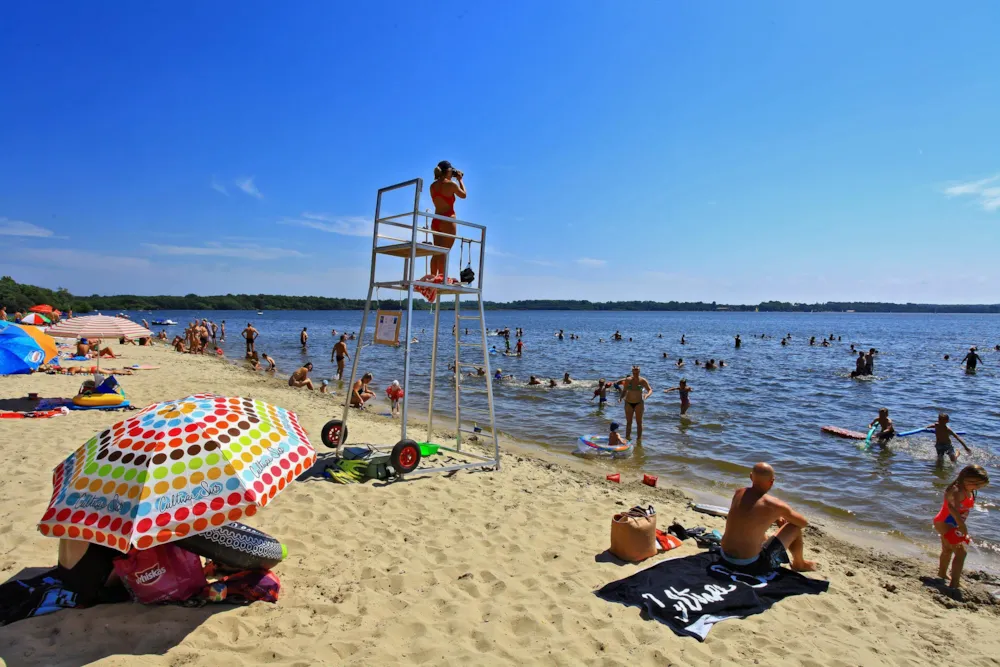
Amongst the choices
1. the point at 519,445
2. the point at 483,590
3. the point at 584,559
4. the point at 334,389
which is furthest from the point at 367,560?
the point at 334,389

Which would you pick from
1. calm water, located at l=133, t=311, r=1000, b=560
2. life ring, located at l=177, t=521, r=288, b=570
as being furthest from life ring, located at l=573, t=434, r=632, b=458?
life ring, located at l=177, t=521, r=288, b=570

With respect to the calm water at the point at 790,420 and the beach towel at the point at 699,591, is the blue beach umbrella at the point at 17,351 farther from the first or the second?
the beach towel at the point at 699,591

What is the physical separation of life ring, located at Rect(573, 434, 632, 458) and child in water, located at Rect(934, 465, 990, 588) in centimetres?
593

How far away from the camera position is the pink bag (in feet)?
12.0

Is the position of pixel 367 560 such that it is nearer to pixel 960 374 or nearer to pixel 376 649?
pixel 376 649

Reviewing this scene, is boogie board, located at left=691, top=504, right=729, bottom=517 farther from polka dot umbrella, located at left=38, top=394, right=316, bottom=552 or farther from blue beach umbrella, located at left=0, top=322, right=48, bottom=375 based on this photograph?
blue beach umbrella, located at left=0, top=322, right=48, bottom=375

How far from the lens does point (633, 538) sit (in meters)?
5.24

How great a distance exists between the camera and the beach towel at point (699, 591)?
4.22m

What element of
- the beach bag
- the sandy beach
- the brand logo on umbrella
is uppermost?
the brand logo on umbrella

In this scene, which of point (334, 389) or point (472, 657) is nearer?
point (472, 657)

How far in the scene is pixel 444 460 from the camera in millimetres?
8156

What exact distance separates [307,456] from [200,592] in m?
1.30

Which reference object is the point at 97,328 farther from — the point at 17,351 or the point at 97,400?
the point at 17,351

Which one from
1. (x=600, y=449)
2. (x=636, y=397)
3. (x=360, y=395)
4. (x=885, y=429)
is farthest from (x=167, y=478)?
(x=885, y=429)
